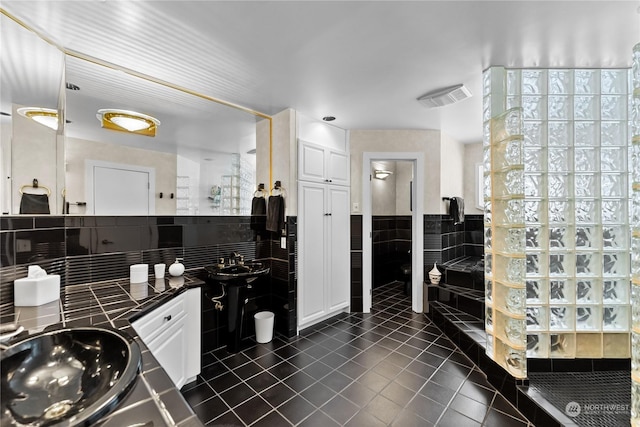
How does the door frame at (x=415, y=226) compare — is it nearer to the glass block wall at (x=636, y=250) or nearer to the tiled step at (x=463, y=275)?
the tiled step at (x=463, y=275)

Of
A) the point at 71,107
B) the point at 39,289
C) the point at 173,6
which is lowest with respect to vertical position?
the point at 39,289

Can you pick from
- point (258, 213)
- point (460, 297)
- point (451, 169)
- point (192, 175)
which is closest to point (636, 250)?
point (460, 297)

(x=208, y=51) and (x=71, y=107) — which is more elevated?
(x=208, y=51)

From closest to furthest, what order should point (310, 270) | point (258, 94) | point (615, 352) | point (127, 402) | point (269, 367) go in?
point (127, 402), point (615, 352), point (269, 367), point (258, 94), point (310, 270)

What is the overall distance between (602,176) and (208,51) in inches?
113

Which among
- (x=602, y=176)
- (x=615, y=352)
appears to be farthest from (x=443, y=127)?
(x=615, y=352)

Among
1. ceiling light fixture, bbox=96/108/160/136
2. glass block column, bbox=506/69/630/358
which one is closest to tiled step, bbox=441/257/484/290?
glass block column, bbox=506/69/630/358

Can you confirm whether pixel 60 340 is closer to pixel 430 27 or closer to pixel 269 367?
pixel 269 367

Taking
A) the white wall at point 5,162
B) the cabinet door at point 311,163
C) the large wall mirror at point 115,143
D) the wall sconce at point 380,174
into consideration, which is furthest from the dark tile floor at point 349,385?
the wall sconce at point 380,174

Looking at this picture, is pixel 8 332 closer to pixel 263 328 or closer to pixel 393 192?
pixel 263 328

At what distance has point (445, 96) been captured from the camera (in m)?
2.42

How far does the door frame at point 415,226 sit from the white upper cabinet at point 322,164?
0.29 metres

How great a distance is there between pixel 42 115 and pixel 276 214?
1.77 metres

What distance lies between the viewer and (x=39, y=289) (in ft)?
Answer: 4.72
